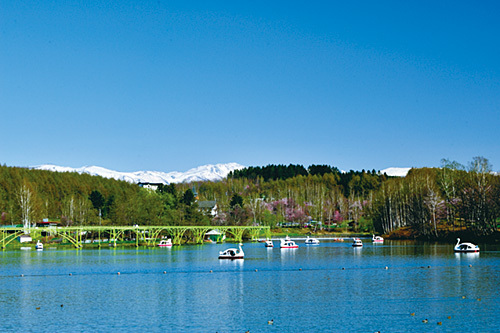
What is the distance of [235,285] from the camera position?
65250 millimetres

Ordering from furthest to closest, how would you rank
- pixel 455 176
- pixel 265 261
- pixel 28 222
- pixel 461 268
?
pixel 28 222 < pixel 455 176 < pixel 265 261 < pixel 461 268

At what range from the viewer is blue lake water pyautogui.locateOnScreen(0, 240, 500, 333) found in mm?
42781

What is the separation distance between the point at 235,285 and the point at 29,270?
117 ft

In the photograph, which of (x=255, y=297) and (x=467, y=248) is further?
(x=467, y=248)

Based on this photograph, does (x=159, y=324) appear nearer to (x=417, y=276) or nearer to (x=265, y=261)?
(x=417, y=276)

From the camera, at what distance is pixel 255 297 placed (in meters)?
55.6

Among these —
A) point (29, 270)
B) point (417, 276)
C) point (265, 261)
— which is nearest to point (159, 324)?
point (417, 276)

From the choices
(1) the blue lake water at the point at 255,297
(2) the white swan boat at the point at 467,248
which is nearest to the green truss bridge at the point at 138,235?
(1) the blue lake water at the point at 255,297

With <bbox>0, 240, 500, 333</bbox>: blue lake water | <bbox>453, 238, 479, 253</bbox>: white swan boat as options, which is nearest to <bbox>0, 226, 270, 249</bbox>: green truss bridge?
<bbox>0, 240, 500, 333</bbox>: blue lake water

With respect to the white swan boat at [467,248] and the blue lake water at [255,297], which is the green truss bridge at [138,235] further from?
the white swan boat at [467,248]

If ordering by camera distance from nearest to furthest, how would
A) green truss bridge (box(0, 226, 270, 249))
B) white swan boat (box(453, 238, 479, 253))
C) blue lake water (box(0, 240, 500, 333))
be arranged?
1. blue lake water (box(0, 240, 500, 333))
2. white swan boat (box(453, 238, 479, 253))
3. green truss bridge (box(0, 226, 270, 249))

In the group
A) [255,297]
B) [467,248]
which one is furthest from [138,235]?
[255,297]

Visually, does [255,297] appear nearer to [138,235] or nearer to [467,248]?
[467,248]

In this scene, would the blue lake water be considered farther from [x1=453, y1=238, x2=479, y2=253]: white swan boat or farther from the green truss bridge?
the green truss bridge
